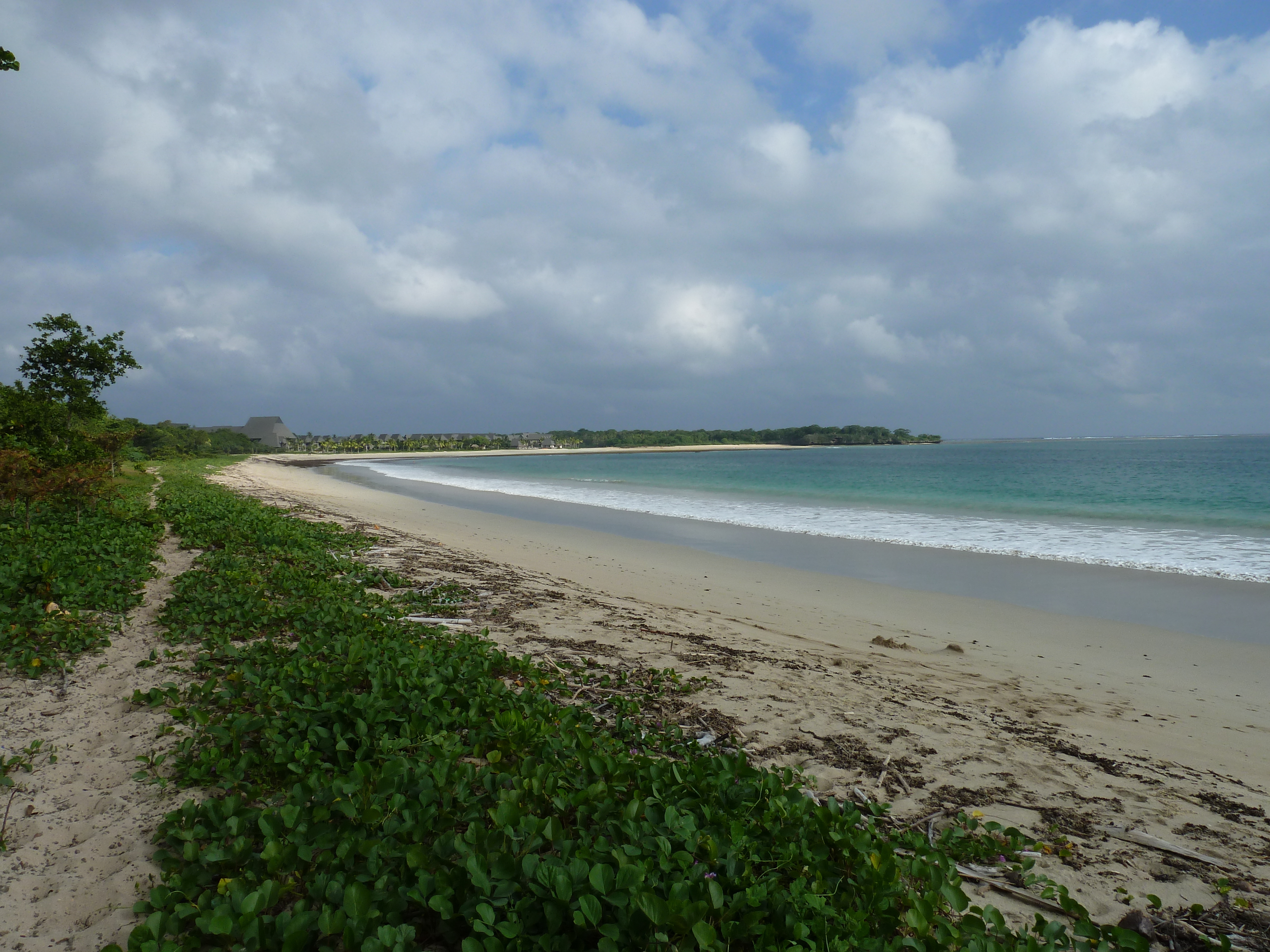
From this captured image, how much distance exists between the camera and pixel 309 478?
4547 centimetres

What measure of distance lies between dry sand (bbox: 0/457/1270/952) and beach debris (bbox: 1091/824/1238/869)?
0.15 ft

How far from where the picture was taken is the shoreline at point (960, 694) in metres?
3.75

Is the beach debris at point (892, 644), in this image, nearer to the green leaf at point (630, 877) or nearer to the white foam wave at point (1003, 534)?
the green leaf at point (630, 877)

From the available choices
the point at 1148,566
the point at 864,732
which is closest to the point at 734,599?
the point at 864,732

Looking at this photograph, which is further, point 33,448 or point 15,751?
point 33,448

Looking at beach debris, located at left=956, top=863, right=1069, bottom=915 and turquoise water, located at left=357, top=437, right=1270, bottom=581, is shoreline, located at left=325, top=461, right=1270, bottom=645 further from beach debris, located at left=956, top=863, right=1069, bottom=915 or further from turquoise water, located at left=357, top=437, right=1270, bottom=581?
beach debris, located at left=956, top=863, right=1069, bottom=915

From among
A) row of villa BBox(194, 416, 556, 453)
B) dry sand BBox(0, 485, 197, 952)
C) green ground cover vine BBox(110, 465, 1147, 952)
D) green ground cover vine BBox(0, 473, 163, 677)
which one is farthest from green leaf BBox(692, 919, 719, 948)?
row of villa BBox(194, 416, 556, 453)

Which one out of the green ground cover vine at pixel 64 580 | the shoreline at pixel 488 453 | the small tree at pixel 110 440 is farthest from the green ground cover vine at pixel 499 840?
the shoreline at pixel 488 453

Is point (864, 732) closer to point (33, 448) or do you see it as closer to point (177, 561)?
point (177, 561)

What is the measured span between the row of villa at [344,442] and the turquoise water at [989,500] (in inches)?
3486

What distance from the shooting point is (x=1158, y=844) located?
347 centimetres

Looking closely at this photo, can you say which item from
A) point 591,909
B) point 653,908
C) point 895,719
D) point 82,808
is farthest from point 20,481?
point 895,719

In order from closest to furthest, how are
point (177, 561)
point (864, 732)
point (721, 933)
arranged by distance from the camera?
point (721, 933) → point (864, 732) → point (177, 561)

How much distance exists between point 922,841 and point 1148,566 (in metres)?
13.8
